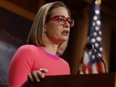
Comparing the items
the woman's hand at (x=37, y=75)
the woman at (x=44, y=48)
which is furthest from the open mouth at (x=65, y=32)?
the woman's hand at (x=37, y=75)

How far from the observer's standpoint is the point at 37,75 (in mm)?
1457

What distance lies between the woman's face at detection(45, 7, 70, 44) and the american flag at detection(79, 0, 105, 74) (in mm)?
2848

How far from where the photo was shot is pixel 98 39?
16.0ft

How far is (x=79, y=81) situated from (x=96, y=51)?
10.7 feet

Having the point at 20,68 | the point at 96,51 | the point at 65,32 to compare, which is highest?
the point at 65,32

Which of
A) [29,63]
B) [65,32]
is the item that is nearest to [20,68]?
[29,63]

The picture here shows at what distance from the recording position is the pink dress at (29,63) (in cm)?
155

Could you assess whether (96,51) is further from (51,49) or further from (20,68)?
(20,68)

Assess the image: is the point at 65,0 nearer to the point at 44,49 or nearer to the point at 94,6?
the point at 94,6

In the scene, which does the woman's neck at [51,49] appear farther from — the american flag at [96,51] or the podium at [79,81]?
the american flag at [96,51]

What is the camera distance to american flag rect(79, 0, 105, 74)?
15.3 ft

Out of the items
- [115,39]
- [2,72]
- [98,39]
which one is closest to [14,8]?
[2,72]

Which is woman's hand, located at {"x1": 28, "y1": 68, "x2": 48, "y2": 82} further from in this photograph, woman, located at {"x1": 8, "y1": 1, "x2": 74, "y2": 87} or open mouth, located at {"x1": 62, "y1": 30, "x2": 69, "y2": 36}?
open mouth, located at {"x1": 62, "y1": 30, "x2": 69, "y2": 36}

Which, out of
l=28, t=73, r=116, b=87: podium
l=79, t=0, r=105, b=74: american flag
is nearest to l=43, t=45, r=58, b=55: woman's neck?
l=28, t=73, r=116, b=87: podium
